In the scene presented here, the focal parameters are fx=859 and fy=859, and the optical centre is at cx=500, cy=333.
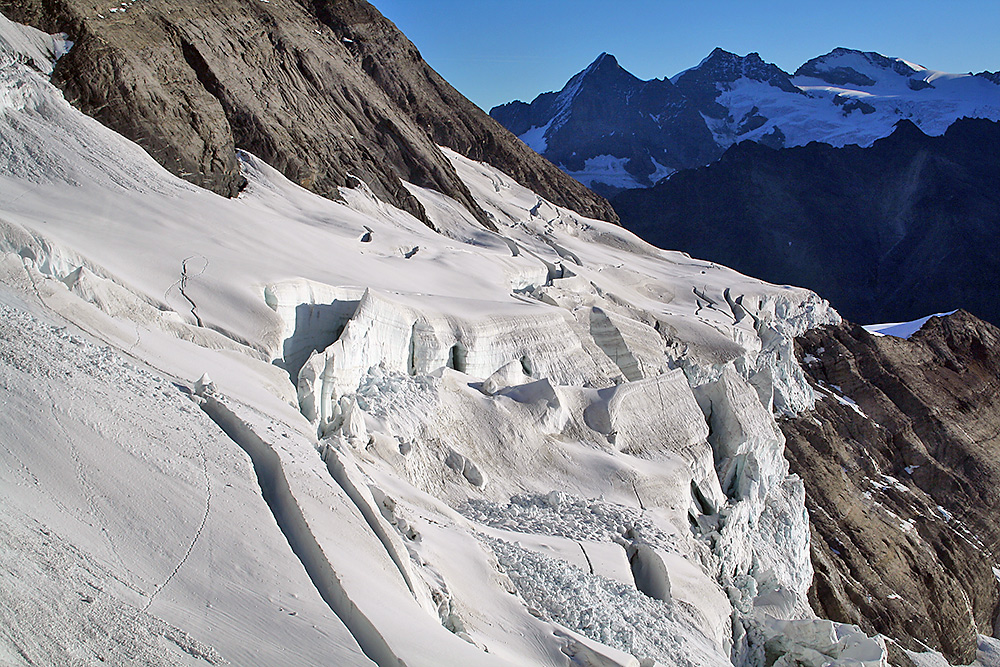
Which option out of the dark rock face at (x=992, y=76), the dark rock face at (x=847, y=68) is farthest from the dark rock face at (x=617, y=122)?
the dark rock face at (x=992, y=76)

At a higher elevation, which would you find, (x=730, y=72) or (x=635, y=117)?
(x=730, y=72)

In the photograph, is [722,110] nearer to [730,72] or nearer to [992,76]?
[730,72]

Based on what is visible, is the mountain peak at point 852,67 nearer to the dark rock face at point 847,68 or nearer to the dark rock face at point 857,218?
the dark rock face at point 847,68

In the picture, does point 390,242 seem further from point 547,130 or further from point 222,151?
point 547,130

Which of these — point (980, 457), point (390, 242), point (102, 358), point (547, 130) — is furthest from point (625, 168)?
point (102, 358)

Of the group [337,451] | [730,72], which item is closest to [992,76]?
[730,72]

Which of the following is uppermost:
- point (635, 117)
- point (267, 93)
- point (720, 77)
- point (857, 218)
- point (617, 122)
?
point (720, 77)

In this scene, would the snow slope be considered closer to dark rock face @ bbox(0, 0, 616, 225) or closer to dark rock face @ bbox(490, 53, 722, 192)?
dark rock face @ bbox(0, 0, 616, 225)
